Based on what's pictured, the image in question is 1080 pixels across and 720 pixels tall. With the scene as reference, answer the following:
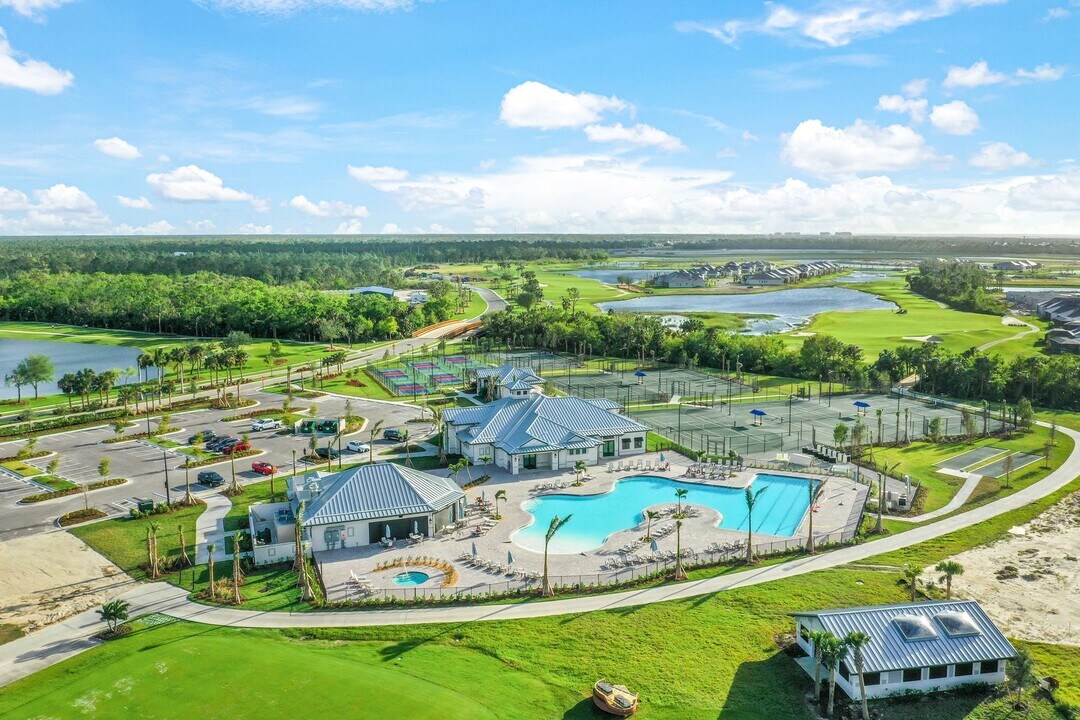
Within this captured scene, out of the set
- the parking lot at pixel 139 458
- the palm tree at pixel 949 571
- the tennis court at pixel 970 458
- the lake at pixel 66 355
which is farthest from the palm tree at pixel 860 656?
the lake at pixel 66 355

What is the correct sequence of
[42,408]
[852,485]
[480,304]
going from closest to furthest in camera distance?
[852,485] < [42,408] < [480,304]

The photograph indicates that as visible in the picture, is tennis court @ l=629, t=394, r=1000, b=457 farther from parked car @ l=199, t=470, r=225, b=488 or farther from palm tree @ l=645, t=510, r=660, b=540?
parked car @ l=199, t=470, r=225, b=488

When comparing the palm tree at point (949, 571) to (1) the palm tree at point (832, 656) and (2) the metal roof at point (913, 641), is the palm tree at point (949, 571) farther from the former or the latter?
(1) the palm tree at point (832, 656)

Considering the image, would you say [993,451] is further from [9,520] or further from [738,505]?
[9,520]

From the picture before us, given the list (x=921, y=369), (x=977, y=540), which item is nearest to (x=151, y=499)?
(x=977, y=540)

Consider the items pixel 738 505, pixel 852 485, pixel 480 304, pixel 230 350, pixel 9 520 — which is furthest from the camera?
pixel 480 304

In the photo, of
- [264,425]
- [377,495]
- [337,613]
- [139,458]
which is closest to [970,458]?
[377,495]
